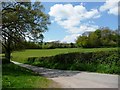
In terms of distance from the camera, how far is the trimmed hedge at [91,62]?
2241 centimetres

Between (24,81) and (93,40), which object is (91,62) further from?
(93,40)

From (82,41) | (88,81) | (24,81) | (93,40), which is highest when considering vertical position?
(93,40)

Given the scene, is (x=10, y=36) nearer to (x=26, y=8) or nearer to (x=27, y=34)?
(x=27, y=34)

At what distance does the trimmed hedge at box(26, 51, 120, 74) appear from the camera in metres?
22.4

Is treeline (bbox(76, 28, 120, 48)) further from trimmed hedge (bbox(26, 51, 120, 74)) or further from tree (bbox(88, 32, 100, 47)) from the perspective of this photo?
trimmed hedge (bbox(26, 51, 120, 74))

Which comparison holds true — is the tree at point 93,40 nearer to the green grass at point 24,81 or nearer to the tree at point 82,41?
the tree at point 82,41

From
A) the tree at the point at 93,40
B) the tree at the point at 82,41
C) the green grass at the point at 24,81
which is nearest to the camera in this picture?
the green grass at the point at 24,81

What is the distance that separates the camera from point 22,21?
32.4 meters

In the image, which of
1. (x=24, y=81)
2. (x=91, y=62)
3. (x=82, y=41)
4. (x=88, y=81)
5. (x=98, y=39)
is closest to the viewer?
(x=24, y=81)

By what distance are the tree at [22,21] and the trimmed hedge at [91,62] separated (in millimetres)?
4758

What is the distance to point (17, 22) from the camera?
106ft

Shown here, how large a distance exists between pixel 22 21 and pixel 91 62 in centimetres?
1098

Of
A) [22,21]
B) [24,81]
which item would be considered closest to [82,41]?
[22,21]

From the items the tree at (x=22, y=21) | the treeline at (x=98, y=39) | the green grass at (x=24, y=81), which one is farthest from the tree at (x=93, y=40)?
the green grass at (x=24, y=81)
